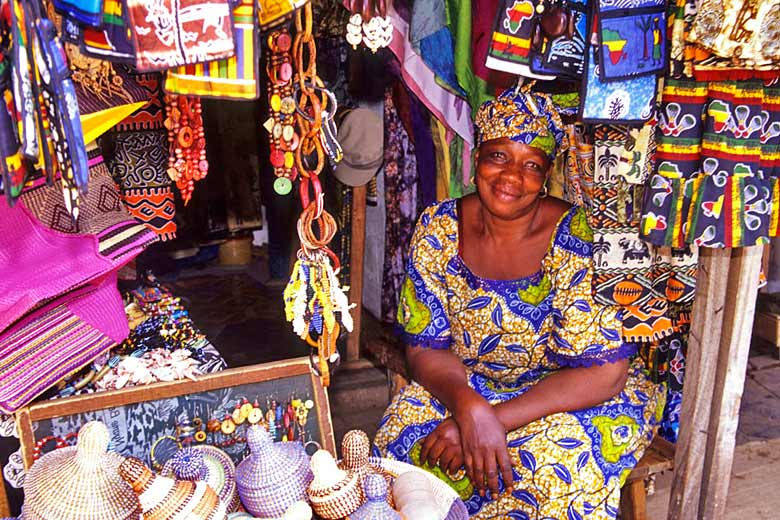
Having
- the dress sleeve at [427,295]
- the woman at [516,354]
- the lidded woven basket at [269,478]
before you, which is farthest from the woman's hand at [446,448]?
the lidded woven basket at [269,478]

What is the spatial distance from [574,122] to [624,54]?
0.55 metres

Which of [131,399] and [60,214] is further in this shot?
[60,214]

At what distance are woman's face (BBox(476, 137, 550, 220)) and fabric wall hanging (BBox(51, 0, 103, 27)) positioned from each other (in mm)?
1383

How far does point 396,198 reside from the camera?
12.2ft

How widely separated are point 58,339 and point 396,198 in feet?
7.02

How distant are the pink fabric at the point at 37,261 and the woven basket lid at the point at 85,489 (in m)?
0.48

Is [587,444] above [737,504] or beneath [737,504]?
above

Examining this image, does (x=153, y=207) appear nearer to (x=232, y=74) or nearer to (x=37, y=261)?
(x=37, y=261)

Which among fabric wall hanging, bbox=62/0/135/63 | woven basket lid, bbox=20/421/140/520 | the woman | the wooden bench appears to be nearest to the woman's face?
the woman

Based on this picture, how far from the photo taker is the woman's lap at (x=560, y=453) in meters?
2.19

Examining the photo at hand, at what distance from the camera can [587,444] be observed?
2.25 m

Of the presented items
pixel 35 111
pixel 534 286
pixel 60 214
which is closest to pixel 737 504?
pixel 534 286

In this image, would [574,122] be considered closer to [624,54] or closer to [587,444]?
[624,54]

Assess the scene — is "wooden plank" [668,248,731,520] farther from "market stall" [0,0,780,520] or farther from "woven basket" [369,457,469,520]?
"woven basket" [369,457,469,520]
